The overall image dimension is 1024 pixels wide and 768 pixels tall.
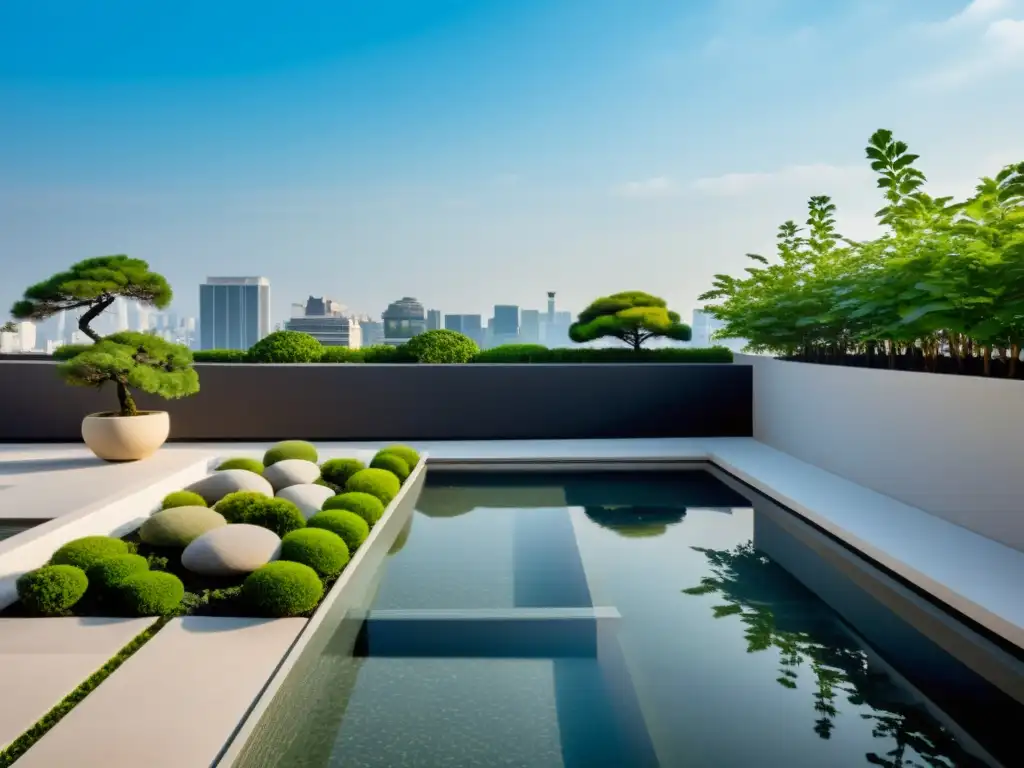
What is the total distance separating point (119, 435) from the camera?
8.07 metres

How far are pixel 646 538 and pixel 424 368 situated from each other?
5.33 metres

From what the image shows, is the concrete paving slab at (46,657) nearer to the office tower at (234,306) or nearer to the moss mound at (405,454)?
the moss mound at (405,454)

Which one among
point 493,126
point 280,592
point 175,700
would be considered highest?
point 493,126

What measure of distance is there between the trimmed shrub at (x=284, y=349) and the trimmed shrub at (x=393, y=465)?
3.66 meters

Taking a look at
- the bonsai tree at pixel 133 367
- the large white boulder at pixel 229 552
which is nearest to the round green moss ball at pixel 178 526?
the large white boulder at pixel 229 552

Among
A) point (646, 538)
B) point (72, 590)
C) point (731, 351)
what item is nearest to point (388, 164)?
point (731, 351)

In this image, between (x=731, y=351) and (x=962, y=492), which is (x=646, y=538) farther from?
(x=731, y=351)

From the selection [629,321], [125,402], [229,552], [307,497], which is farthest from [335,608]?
[629,321]

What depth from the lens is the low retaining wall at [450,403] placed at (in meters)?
10.2

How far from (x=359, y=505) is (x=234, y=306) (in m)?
15.1

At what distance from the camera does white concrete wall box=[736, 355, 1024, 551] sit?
16.8 ft

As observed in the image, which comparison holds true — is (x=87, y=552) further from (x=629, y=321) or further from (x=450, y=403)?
(x=629, y=321)

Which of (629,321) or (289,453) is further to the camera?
(629,321)

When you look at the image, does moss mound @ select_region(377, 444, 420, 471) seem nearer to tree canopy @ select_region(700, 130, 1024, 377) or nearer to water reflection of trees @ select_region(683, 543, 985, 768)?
water reflection of trees @ select_region(683, 543, 985, 768)
